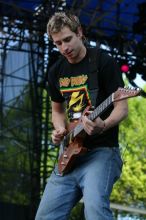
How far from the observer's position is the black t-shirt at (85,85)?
3.64 meters

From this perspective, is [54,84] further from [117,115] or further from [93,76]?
[117,115]

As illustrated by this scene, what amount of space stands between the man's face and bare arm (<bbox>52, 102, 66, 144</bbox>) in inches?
20.0

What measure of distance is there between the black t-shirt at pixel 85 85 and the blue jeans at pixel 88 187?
8 cm

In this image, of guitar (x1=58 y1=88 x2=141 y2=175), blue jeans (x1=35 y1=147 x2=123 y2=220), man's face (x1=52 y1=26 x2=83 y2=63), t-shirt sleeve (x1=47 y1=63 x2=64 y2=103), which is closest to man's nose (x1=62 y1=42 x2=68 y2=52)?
man's face (x1=52 y1=26 x2=83 y2=63)

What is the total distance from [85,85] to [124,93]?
50 cm

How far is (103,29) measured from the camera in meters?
11.3

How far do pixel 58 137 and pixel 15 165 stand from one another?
7.36 m

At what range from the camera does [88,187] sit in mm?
3469

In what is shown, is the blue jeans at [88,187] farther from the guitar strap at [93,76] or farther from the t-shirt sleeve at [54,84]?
the t-shirt sleeve at [54,84]

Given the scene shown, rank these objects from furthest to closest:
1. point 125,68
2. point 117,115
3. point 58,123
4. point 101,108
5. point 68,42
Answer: point 125,68, point 58,123, point 68,42, point 117,115, point 101,108

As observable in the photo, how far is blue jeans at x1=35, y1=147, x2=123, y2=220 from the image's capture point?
3.41 meters

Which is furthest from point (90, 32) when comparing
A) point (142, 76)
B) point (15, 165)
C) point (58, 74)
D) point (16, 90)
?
point (58, 74)

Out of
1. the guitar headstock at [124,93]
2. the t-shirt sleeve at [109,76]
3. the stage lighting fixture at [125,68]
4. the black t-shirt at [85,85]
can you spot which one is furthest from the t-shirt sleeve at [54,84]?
the stage lighting fixture at [125,68]

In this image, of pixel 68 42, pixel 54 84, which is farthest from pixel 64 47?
pixel 54 84
